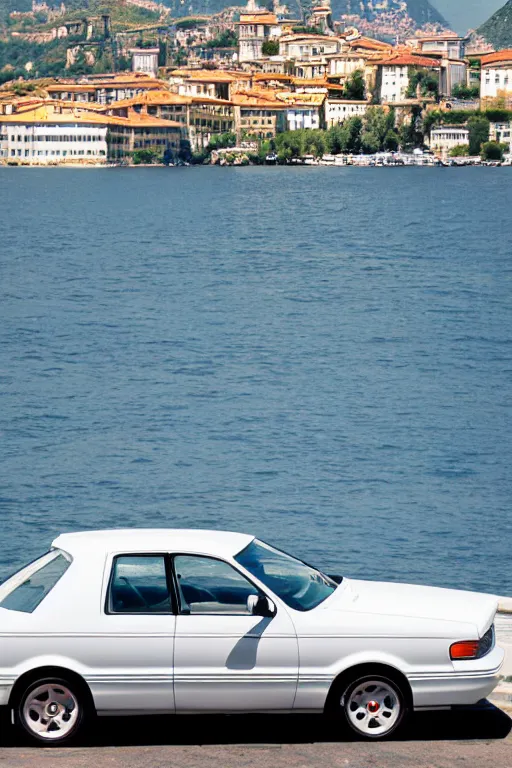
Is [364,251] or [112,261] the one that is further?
[364,251]

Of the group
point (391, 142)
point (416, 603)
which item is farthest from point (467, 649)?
point (391, 142)

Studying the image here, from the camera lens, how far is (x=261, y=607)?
7.12 meters

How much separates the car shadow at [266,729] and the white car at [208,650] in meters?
0.17

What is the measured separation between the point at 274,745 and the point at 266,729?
27cm

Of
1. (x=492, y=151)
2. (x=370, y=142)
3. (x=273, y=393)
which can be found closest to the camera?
(x=273, y=393)

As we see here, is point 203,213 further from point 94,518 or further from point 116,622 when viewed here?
point 116,622

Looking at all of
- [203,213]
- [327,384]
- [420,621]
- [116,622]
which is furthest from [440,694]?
[203,213]

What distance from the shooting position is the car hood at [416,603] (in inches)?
285

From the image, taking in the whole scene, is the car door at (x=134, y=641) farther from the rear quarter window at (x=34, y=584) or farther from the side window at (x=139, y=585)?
the rear quarter window at (x=34, y=584)

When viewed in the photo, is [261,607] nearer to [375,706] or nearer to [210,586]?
Answer: [210,586]

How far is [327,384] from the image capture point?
33188 millimetres

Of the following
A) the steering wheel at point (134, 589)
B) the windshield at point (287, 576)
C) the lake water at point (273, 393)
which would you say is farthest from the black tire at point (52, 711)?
the lake water at point (273, 393)

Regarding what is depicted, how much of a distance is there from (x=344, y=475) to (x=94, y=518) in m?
4.57

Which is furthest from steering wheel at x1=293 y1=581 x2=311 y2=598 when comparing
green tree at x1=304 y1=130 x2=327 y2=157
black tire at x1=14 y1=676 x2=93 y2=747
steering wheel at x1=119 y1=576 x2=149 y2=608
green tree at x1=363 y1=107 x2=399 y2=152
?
green tree at x1=363 y1=107 x2=399 y2=152
